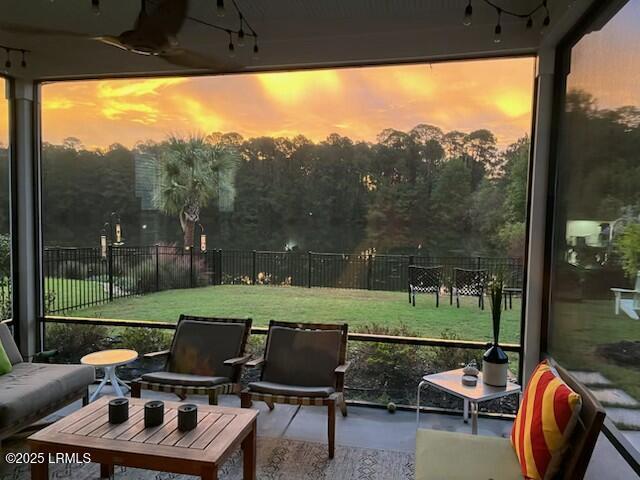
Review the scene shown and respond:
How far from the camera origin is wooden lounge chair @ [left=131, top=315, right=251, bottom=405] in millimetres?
3406

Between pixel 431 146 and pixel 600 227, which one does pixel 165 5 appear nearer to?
pixel 431 146

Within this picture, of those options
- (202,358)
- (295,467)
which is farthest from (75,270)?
→ (295,467)

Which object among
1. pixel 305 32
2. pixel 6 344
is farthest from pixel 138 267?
pixel 305 32

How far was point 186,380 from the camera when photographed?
3428 mm

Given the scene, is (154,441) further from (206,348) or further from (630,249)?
(630,249)

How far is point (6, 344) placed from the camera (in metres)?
3.65

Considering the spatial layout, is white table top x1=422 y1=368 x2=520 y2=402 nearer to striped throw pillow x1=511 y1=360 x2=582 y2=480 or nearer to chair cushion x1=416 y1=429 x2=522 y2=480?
chair cushion x1=416 y1=429 x2=522 y2=480

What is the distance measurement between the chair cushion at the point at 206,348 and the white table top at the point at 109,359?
37cm

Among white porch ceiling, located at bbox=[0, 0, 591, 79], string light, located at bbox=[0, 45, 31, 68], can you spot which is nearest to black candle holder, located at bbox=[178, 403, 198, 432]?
white porch ceiling, located at bbox=[0, 0, 591, 79]

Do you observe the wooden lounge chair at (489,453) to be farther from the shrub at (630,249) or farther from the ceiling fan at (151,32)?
the ceiling fan at (151,32)

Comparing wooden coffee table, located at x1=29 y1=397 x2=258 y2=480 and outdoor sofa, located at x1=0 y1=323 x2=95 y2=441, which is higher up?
wooden coffee table, located at x1=29 y1=397 x2=258 y2=480

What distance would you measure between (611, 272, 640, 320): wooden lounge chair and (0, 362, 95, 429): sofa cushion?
353 cm

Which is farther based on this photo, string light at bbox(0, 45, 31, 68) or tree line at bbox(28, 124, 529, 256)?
string light at bbox(0, 45, 31, 68)

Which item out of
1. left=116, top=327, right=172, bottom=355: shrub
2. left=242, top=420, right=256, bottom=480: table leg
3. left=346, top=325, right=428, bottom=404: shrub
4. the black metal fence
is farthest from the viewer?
left=116, top=327, right=172, bottom=355: shrub
